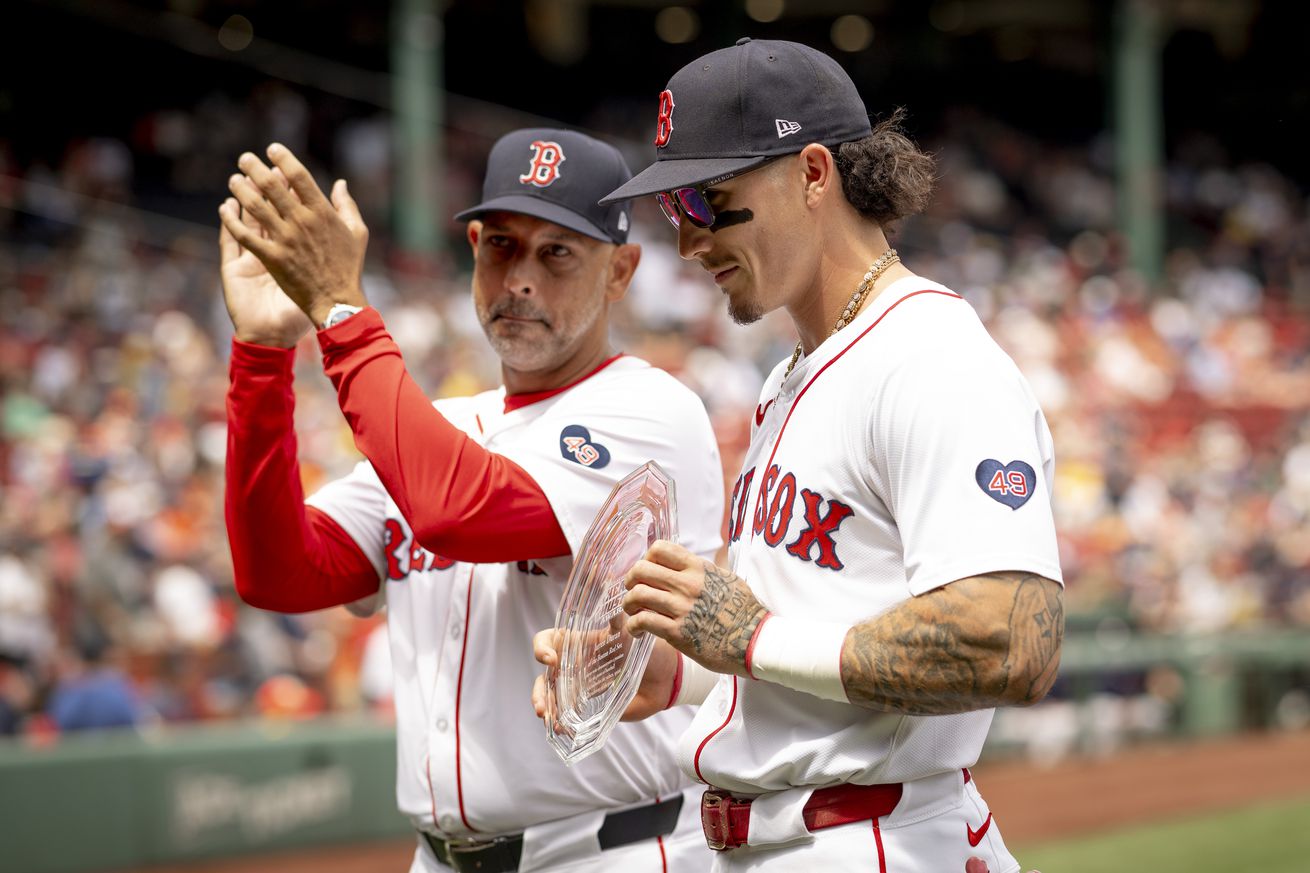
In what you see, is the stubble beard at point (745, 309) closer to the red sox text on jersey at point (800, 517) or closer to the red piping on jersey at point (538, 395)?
the red sox text on jersey at point (800, 517)

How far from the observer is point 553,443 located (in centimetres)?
276

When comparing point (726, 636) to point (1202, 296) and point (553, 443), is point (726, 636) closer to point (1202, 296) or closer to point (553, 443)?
point (553, 443)

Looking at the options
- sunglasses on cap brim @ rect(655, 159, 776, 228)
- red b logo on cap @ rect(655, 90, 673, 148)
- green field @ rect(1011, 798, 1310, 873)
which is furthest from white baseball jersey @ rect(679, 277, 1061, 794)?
green field @ rect(1011, 798, 1310, 873)

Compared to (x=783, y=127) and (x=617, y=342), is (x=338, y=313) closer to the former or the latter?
(x=783, y=127)

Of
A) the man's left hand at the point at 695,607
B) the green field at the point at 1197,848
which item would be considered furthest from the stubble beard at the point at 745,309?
the green field at the point at 1197,848

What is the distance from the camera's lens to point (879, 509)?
6.86 feet

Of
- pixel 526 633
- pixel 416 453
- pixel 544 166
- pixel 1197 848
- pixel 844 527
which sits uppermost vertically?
pixel 544 166

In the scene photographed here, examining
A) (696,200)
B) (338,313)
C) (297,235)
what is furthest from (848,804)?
(297,235)

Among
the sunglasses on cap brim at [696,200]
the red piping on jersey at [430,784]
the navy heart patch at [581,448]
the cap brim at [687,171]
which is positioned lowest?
the red piping on jersey at [430,784]

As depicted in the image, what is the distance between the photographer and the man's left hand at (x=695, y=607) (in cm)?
206

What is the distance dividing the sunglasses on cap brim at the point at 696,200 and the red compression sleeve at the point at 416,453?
546 mm

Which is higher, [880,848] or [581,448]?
[581,448]

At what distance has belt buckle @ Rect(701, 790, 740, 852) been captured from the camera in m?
2.20

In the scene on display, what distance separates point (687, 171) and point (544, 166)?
32.7 inches
